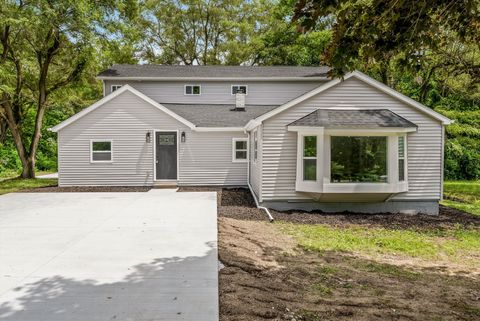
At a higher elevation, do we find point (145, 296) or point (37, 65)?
point (37, 65)

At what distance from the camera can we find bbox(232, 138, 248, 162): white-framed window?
1575cm

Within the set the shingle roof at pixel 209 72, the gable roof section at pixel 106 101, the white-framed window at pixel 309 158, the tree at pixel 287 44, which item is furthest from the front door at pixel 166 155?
the tree at pixel 287 44

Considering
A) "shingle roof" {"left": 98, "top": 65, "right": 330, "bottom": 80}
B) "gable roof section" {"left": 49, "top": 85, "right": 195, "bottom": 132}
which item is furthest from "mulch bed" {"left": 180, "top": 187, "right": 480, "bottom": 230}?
"shingle roof" {"left": 98, "top": 65, "right": 330, "bottom": 80}

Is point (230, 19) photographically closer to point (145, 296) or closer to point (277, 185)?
point (277, 185)

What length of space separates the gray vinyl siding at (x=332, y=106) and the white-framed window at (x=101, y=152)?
7.37 meters

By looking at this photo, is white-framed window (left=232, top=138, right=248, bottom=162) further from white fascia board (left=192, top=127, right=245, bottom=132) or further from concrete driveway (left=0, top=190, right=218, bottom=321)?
concrete driveway (left=0, top=190, right=218, bottom=321)

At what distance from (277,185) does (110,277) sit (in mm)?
6939

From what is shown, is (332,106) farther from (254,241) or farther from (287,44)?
(287,44)

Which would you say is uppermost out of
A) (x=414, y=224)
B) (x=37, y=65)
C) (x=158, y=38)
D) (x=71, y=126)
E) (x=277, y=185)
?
(x=158, y=38)

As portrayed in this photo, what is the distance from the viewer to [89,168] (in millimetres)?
15477

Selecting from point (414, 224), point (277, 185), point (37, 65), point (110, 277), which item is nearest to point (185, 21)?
point (37, 65)

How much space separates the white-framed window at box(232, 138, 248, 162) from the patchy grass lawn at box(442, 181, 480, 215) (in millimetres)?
7731

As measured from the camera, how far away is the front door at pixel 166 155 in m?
15.6

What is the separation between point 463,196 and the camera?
17.1 metres
